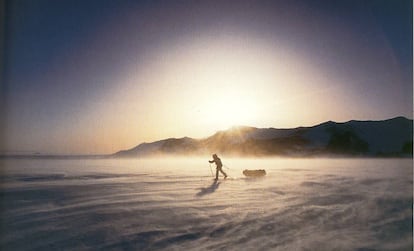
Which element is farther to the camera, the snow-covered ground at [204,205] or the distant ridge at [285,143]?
the distant ridge at [285,143]

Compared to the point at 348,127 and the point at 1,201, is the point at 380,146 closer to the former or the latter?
the point at 348,127

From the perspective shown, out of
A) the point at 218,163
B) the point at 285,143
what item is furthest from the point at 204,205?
the point at 285,143

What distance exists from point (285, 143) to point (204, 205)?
71cm

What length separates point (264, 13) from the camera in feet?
8.96

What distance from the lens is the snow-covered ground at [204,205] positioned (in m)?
2.29

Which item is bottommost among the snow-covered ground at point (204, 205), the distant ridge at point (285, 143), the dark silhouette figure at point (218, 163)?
the snow-covered ground at point (204, 205)

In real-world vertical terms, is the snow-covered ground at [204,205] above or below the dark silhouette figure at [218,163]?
below

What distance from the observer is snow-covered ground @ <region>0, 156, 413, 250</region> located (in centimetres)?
229

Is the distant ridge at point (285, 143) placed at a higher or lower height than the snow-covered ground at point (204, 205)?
higher

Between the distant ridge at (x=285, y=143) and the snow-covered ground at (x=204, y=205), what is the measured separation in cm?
7

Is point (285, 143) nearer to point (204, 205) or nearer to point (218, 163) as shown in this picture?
point (218, 163)

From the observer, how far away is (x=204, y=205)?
2604mm

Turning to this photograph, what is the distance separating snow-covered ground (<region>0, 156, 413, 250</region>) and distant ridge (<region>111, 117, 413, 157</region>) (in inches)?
2.8

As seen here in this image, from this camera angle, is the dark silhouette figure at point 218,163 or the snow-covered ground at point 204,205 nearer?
the snow-covered ground at point 204,205
